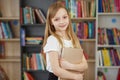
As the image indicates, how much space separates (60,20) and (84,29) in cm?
178

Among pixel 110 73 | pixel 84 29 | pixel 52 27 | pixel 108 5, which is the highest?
pixel 108 5

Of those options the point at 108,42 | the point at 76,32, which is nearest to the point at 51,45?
the point at 76,32

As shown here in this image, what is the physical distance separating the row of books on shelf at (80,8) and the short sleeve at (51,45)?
1.76 metres

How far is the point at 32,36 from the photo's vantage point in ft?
10.7

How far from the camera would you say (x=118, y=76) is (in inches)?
126

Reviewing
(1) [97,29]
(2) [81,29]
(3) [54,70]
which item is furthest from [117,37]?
(3) [54,70]

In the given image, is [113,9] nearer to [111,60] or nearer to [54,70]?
[111,60]

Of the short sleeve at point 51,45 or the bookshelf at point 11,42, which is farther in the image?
the bookshelf at point 11,42

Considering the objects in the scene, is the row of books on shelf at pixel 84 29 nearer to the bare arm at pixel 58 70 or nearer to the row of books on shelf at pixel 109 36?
the row of books on shelf at pixel 109 36

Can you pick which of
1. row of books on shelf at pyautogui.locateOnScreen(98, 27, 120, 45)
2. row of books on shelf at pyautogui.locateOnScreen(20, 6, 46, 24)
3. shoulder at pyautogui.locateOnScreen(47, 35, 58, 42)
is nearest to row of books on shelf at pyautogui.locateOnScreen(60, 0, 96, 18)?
row of books on shelf at pyautogui.locateOnScreen(98, 27, 120, 45)

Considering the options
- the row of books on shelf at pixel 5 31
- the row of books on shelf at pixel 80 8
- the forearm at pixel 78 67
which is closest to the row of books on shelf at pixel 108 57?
the row of books on shelf at pixel 80 8

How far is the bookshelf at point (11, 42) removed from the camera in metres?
3.22

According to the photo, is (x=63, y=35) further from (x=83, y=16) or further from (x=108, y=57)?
(x=108, y=57)

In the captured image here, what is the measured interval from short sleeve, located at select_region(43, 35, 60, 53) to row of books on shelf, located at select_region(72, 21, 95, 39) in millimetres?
1777
